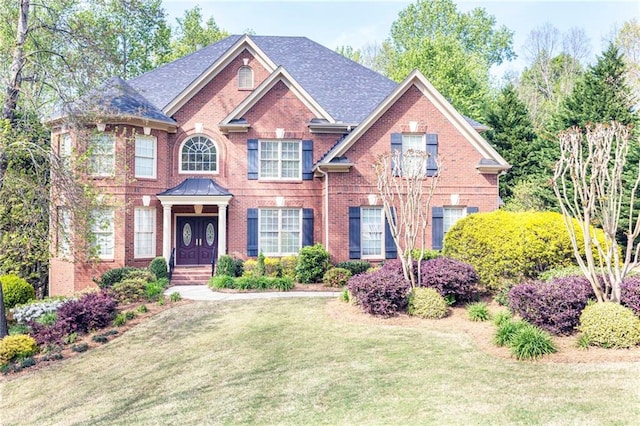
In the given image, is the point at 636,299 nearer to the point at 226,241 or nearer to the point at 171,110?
the point at 226,241

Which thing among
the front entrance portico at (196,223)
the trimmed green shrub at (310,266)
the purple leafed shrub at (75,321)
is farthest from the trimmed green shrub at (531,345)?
the front entrance portico at (196,223)

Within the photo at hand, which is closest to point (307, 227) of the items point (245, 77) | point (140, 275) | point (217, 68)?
point (140, 275)

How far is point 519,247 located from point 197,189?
1229 centimetres

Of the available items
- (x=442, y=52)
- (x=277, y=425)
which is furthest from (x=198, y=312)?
(x=442, y=52)

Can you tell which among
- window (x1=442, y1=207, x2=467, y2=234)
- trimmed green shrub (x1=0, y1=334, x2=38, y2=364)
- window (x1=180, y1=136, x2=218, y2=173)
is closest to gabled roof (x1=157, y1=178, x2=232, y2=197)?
window (x1=180, y1=136, x2=218, y2=173)

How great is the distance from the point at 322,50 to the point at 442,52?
12758mm

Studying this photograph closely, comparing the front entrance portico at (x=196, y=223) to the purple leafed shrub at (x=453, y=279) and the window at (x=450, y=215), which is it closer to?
the window at (x=450, y=215)

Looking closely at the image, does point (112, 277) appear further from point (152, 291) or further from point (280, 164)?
point (280, 164)

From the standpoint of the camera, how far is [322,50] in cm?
2442

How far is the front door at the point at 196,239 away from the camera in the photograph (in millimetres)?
19328

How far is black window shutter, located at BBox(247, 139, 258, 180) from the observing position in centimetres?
1909

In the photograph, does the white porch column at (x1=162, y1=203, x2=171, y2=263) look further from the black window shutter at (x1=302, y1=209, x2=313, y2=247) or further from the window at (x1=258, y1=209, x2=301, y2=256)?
the black window shutter at (x1=302, y1=209, x2=313, y2=247)

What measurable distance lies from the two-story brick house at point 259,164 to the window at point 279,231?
4 cm

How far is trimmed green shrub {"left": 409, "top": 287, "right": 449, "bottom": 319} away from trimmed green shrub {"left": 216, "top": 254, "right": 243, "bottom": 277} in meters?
8.32
